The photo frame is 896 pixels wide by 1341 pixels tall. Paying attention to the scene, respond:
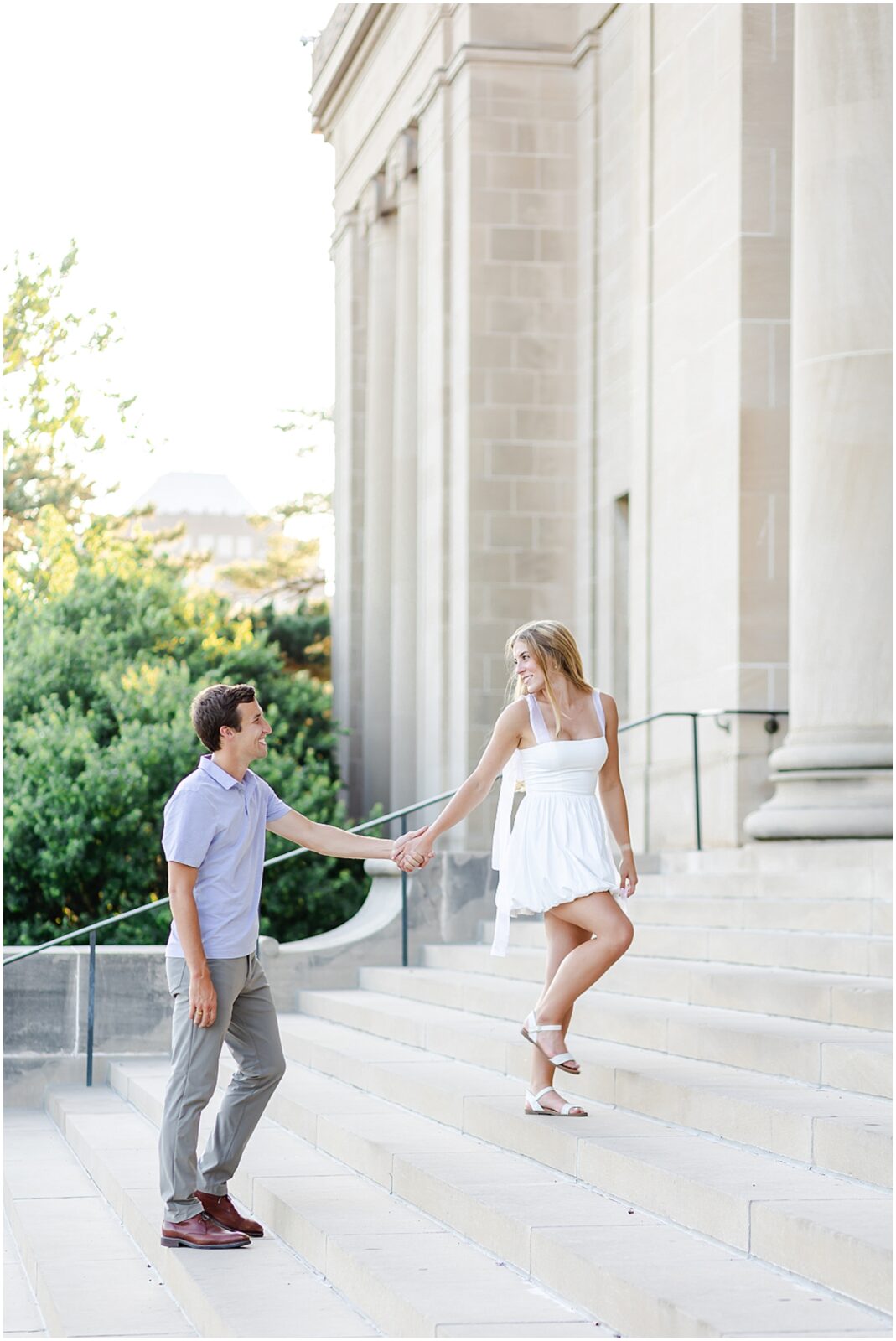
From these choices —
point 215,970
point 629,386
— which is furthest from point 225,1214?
point 629,386

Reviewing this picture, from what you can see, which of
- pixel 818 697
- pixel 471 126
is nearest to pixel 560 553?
pixel 471 126

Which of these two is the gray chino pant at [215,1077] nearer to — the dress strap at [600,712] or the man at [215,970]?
the man at [215,970]

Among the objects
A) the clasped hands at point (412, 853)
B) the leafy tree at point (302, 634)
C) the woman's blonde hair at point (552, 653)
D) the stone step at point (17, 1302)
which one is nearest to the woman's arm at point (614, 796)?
the woman's blonde hair at point (552, 653)

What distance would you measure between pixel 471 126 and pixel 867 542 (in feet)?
33.1

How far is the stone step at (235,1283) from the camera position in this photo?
224 inches

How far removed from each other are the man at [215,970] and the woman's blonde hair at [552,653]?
4.21 ft

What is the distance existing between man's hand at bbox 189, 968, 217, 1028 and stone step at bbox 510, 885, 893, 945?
9.41 feet

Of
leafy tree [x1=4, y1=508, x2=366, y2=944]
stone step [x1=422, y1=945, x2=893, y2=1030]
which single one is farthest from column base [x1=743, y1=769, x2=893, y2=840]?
leafy tree [x1=4, y1=508, x2=366, y2=944]

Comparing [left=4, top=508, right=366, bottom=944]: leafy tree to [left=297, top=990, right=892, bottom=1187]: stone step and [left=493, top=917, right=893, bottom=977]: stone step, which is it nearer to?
[left=493, top=917, right=893, bottom=977]: stone step

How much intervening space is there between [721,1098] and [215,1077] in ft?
6.01

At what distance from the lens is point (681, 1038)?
26.1 feet

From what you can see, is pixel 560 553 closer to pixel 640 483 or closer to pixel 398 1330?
pixel 640 483

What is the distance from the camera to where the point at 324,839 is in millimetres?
7020

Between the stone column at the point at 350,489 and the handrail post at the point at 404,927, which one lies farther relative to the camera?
the stone column at the point at 350,489
